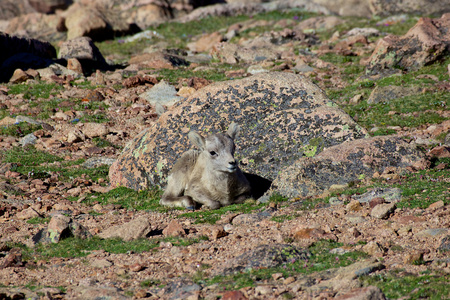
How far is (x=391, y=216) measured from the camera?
9.59 meters

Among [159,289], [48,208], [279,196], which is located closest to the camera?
[159,289]

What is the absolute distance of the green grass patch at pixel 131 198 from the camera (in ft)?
40.7

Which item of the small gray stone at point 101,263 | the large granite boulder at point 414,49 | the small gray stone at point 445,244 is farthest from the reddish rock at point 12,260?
the large granite boulder at point 414,49

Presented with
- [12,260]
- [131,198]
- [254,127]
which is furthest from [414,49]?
[12,260]

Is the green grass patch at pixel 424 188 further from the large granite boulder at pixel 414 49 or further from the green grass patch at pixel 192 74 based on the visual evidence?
the green grass patch at pixel 192 74

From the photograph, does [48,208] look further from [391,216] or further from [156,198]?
[391,216]

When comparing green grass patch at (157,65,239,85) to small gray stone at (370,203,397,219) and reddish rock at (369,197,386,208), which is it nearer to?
reddish rock at (369,197,386,208)

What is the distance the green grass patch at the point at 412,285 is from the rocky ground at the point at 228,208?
22mm

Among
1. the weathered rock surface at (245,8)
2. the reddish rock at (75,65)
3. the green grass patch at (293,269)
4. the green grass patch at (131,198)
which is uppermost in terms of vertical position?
the weathered rock surface at (245,8)

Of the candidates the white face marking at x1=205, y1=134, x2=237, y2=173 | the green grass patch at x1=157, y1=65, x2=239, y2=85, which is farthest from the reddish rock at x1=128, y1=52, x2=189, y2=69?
the white face marking at x1=205, y1=134, x2=237, y2=173

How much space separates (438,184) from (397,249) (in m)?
2.99

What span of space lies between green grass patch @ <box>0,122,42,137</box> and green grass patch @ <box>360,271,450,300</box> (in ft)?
47.3

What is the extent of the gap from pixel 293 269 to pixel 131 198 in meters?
6.08

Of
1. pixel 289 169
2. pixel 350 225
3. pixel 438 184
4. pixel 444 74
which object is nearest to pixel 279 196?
pixel 289 169
